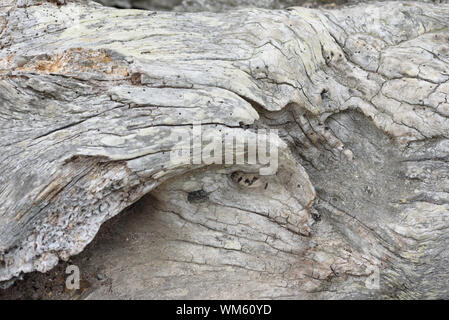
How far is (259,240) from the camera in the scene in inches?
181

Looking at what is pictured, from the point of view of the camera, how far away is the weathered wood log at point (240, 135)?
153 inches

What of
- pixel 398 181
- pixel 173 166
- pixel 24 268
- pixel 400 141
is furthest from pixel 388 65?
pixel 24 268

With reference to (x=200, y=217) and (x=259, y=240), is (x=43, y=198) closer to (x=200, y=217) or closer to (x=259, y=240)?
(x=200, y=217)

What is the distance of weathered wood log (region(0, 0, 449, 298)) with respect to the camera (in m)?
3.89

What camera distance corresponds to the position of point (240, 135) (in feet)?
13.5

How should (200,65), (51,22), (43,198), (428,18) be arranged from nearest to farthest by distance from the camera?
(43,198), (200,65), (51,22), (428,18)

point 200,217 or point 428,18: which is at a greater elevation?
point 428,18

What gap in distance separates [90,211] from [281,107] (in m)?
2.15

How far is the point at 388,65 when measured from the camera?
15.7ft

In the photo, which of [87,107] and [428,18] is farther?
[428,18]

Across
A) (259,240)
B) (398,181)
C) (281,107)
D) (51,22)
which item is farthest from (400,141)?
(51,22)

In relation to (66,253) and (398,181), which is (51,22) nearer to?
(66,253)

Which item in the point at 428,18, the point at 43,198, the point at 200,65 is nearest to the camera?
the point at 43,198

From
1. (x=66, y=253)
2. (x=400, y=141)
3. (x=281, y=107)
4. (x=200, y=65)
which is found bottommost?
(x=66, y=253)
